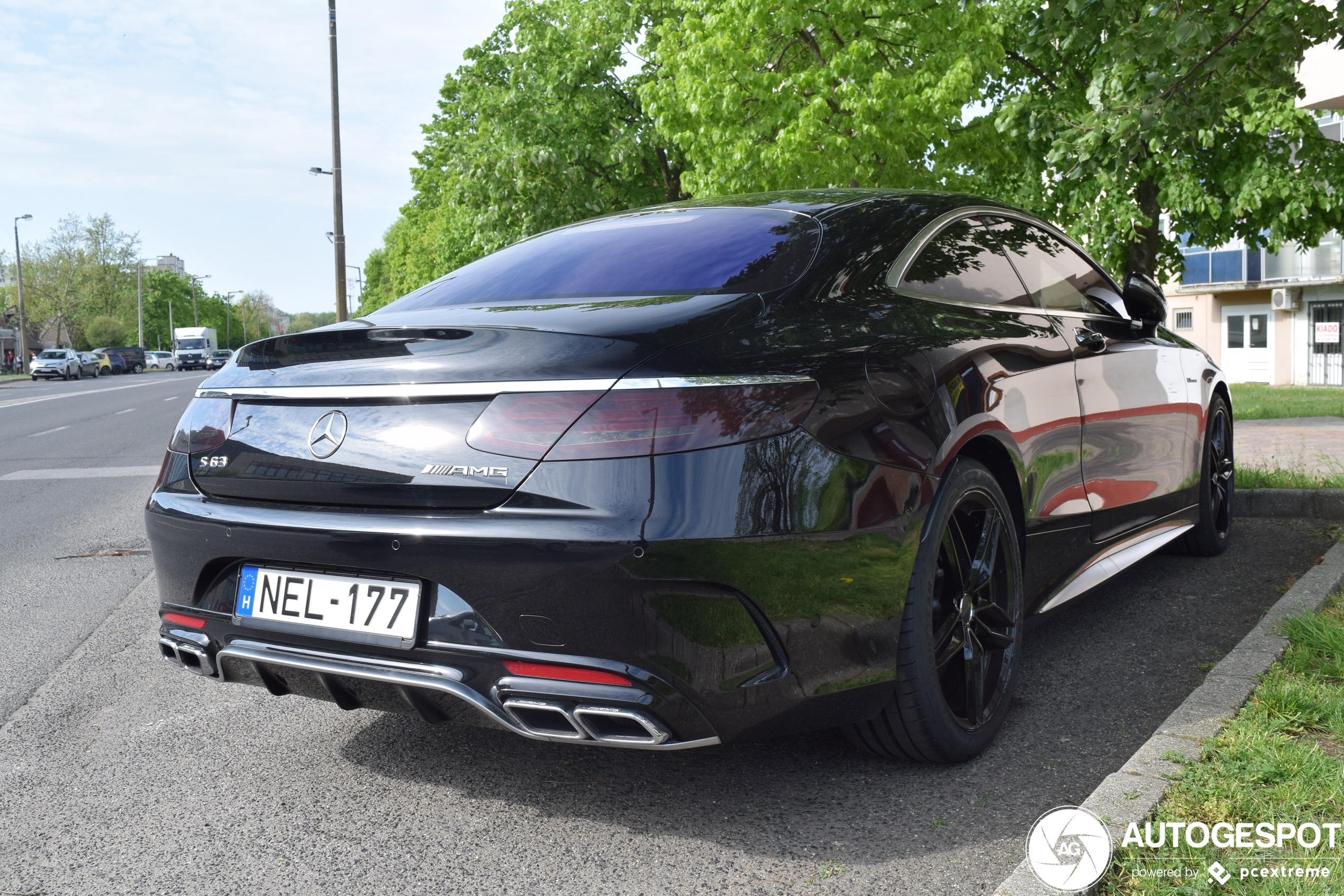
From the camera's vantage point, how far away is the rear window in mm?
2838

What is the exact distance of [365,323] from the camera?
2.91 metres

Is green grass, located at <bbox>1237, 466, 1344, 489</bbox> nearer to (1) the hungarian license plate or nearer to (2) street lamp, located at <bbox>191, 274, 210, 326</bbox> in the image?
(1) the hungarian license plate

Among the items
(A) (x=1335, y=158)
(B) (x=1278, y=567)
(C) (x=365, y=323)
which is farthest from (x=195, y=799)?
(A) (x=1335, y=158)

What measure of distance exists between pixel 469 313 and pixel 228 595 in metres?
0.90

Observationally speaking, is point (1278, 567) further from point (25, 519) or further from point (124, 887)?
point (25, 519)

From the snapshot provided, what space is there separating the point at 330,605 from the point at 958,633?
5.18ft

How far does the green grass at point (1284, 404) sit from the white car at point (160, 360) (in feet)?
261

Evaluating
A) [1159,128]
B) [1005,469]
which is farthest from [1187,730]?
[1159,128]

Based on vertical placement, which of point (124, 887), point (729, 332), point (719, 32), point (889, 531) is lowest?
point (124, 887)

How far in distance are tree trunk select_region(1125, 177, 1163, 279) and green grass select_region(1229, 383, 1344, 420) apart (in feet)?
8.47

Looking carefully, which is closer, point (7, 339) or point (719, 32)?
point (719, 32)

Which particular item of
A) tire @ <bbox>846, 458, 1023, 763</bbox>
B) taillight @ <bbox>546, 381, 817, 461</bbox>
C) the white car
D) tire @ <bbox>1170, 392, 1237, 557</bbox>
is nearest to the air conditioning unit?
tire @ <bbox>1170, 392, 1237, 557</bbox>

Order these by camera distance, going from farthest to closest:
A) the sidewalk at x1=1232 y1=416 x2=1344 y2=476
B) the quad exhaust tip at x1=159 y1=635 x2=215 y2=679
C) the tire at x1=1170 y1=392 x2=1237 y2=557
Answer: the sidewalk at x1=1232 y1=416 x2=1344 y2=476 → the tire at x1=1170 y1=392 x2=1237 y2=557 → the quad exhaust tip at x1=159 y1=635 x2=215 y2=679

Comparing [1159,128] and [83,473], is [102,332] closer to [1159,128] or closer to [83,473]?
[83,473]
